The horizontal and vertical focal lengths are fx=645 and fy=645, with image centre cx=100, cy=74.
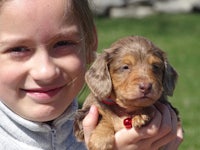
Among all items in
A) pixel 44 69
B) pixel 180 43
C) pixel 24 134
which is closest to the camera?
pixel 44 69

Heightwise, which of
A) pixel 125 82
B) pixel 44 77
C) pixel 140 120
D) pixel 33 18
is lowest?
pixel 140 120

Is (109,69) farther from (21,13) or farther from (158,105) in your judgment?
(21,13)

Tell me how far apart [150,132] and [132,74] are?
1.40ft

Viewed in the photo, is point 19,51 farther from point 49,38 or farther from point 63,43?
point 63,43

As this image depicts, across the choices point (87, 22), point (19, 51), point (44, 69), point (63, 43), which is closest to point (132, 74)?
point (44, 69)

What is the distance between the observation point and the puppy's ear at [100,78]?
4117 millimetres

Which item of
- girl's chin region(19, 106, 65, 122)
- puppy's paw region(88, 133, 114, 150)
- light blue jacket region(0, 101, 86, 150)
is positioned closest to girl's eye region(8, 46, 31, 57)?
girl's chin region(19, 106, 65, 122)

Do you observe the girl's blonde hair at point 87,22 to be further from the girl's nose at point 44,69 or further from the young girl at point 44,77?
the girl's nose at point 44,69

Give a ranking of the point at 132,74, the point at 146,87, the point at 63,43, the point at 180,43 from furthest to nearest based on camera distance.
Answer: the point at 180,43
the point at 63,43
the point at 132,74
the point at 146,87

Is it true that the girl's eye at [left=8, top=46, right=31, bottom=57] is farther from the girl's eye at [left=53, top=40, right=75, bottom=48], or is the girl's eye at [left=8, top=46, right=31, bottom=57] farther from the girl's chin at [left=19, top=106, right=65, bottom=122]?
the girl's chin at [left=19, top=106, right=65, bottom=122]

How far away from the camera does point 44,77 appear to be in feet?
14.6

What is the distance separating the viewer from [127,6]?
24.4 meters

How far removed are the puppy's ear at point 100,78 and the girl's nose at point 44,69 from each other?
0.30m

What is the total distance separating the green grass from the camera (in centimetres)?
1058
